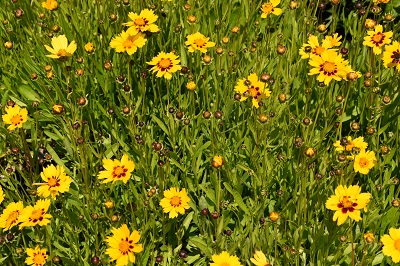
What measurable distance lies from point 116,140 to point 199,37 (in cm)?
66

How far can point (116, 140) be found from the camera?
234cm

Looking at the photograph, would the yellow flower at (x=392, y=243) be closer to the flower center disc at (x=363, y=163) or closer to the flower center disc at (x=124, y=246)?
the flower center disc at (x=363, y=163)

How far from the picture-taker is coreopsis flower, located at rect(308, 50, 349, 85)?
1.87 metres

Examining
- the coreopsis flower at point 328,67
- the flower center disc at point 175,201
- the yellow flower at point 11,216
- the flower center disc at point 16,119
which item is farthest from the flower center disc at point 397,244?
the flower center disc at point 16,119

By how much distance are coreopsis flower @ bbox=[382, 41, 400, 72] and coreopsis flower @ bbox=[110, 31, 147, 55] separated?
108 centimetres

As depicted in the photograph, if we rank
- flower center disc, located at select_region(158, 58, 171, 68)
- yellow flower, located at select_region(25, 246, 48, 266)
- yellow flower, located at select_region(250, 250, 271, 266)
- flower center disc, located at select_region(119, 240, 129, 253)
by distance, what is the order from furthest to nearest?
flower center disc, located at select_region(158, 58, 171, 68), yellow flower, located at select_region(25, 246, 48, 266), flower center disc, located at select_region(119, 240, 129, 253), yellow flower, located at select_region(250, 250, 271, 266)

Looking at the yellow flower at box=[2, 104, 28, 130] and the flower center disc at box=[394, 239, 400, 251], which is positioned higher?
the yellow flower at box=[2, 104, 28, 130]

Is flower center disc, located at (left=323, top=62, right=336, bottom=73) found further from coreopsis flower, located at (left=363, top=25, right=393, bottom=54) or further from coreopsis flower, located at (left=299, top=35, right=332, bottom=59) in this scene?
coreopsis flower, located at (left=363, top=25, right=393, bottom=54)

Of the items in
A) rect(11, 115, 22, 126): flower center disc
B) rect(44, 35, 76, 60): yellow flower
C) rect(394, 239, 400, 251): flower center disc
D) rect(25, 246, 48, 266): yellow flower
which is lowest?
rect(394, 239, 400, 251): flower center disc

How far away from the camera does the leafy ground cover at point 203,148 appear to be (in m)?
1.77

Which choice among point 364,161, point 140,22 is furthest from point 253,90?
point 140,22

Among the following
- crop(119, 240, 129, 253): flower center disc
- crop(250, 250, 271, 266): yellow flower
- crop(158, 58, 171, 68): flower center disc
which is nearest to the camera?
crop(250, 250, 271, 266): yellow flower

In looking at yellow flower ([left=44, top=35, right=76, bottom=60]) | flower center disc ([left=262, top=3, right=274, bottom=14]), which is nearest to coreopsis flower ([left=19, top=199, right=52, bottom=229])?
yellow flower ([left=44, top=35, right=76, bottom=60])

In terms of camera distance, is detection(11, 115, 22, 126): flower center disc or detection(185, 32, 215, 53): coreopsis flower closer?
detection(11, 115, 22, 126): flower center disc
